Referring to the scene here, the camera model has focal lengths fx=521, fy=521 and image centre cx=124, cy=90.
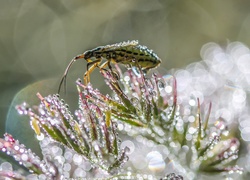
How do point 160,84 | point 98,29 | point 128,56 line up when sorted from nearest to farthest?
point 128,56
point 160,84
point 98,29

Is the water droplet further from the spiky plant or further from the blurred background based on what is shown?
the blurred background

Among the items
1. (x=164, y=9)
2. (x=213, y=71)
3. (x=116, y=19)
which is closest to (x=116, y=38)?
(x=116, y=19)

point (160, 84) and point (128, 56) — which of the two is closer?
point (128, 56)

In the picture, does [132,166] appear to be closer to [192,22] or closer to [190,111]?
[190,111]

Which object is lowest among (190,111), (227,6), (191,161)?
(191,161)

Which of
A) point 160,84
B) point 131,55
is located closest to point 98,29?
point 160,84

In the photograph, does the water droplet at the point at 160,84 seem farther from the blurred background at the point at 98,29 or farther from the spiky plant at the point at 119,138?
the blurred background at the point at 98,29

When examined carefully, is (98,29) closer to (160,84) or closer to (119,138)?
(160,84)
